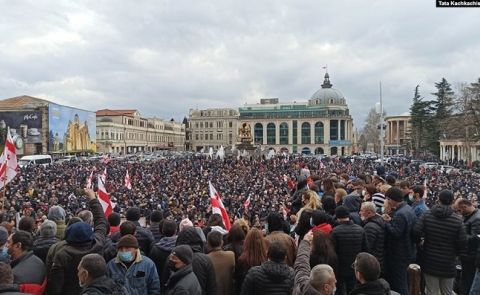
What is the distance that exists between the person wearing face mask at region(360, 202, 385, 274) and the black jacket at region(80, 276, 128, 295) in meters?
3.09

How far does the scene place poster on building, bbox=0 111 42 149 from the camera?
63.8 meters

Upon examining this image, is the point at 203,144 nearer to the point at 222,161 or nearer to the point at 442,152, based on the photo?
the point at 442,152

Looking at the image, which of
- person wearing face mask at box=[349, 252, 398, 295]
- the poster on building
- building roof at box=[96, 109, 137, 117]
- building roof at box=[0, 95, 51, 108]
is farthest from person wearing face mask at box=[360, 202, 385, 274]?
building roof at box=[96, 109, 137, 117]

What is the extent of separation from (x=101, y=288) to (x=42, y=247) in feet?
5.84

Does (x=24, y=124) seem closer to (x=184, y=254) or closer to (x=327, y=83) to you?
(x=184, y=254)

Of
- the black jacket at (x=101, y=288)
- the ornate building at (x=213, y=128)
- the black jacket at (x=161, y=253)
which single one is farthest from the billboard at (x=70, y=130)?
the black jacket at (x=101, y=288)

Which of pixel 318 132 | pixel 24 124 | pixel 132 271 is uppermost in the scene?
pixel 318 132

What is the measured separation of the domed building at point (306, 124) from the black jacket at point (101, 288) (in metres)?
107

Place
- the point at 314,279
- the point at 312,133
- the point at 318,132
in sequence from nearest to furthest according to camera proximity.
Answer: the point at 314,279 < the point at 312,133 < the point at 318,132

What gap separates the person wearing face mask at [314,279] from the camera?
12.1 feet

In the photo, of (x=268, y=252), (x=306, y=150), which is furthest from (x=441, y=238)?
(x=306, y=150)

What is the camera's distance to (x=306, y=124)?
115 m

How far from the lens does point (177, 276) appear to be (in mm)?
4281

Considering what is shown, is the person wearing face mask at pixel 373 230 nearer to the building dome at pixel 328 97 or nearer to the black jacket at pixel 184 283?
the black jacket at pixel 184 283
